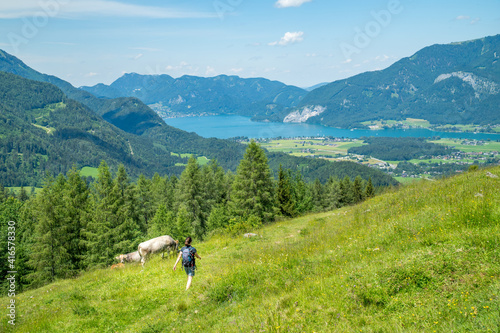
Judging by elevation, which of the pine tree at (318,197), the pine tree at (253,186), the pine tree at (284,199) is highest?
the pine tree at (253,186)

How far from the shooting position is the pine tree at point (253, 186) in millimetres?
36750

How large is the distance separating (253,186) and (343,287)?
29.2 m

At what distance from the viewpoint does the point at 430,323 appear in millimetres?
5863

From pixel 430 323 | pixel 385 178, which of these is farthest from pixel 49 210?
pixel 385 178

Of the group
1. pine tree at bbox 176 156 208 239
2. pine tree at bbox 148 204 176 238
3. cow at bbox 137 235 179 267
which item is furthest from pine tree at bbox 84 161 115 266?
cow at bbox 137 235 179 267

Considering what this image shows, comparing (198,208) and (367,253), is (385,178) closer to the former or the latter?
(198,208)

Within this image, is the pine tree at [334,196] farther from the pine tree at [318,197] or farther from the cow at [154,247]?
the cow at [154,247]

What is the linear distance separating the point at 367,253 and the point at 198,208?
34.5 meters

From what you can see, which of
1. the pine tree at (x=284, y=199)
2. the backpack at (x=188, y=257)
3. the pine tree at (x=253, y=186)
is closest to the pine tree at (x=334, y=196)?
the pine tree at (x=284, y=199)

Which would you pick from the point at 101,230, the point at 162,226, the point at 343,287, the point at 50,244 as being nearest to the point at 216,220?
the point at 162,226

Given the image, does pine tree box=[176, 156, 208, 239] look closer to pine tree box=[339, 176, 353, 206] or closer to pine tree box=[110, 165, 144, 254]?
pine tree box=[110, 165, 144, 254]

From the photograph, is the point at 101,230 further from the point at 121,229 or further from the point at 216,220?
the point at 216,220

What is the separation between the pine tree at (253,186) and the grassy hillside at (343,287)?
22134mm

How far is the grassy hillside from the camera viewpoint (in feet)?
→ 21.4
